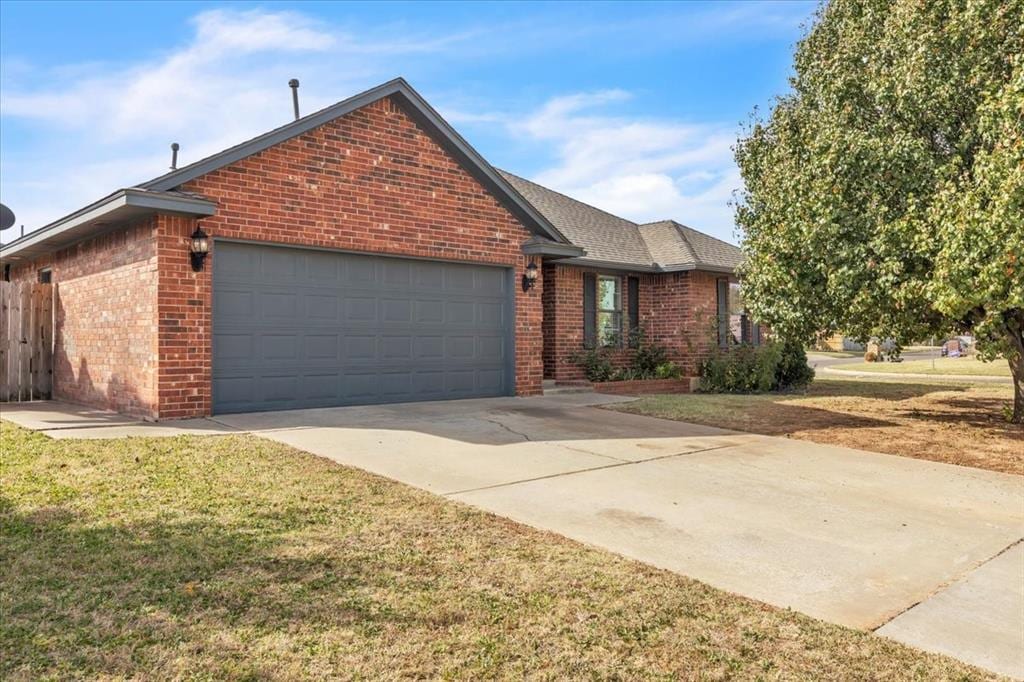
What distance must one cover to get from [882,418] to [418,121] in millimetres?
9598

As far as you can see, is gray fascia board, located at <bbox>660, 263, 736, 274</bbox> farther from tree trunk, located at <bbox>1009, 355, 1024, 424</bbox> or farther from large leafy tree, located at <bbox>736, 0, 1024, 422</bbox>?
tree trunk, located at <bbox>1009, 355, 1024, 424</bbox>

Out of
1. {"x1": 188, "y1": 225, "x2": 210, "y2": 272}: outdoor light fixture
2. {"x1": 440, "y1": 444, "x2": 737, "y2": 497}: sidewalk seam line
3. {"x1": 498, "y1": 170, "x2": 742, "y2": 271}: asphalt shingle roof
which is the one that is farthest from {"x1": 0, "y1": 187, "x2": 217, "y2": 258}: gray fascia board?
{"x1": 498, "y1": 170, "x2": 742, "y2": 271}: asphalt shingle roof

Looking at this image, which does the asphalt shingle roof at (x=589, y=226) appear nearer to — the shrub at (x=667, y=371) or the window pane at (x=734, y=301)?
the shrub at (x=667, y=371)

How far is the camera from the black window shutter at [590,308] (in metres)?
16.1

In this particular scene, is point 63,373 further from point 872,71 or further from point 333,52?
point 872,71

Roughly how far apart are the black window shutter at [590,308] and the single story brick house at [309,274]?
4.68ft

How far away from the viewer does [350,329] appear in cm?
1103

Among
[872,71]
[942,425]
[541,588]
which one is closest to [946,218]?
[872,71]

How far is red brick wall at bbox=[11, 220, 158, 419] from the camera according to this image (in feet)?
30.8

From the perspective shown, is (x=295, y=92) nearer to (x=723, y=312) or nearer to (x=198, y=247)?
(x=198, y=247)

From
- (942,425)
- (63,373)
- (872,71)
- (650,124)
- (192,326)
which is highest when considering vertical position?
(650,124)

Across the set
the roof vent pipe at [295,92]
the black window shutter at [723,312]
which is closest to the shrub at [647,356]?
the black window shutter at [723,312]

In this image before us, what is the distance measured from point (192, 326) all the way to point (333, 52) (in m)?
6.28

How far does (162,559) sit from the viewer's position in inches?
153
